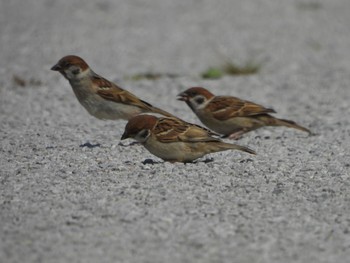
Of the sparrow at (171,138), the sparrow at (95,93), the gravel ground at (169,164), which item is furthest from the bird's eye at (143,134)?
the sparrow at (95,93)

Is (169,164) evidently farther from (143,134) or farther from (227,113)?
(227,113)

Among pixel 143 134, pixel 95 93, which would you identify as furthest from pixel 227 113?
pixel 143 134

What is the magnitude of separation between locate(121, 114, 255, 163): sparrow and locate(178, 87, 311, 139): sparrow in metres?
1.74

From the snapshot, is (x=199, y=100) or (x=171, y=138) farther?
(x=199, y=100)

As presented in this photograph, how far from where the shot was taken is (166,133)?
26.0 ft

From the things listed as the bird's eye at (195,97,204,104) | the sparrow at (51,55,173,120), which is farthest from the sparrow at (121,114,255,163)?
the bird's eye at (195,97,204,104)

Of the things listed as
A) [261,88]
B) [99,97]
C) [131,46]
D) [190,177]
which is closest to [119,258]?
[190,177]

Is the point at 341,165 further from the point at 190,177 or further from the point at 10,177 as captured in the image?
the point at 10,177

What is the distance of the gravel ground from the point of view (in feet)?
18.9

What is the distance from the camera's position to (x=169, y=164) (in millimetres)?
7949

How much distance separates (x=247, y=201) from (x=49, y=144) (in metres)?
2.96

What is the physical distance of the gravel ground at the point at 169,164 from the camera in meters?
5.76

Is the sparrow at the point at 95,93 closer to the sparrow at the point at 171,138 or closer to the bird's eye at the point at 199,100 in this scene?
the bird's eye at the point at 199,100

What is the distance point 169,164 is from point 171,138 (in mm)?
251
